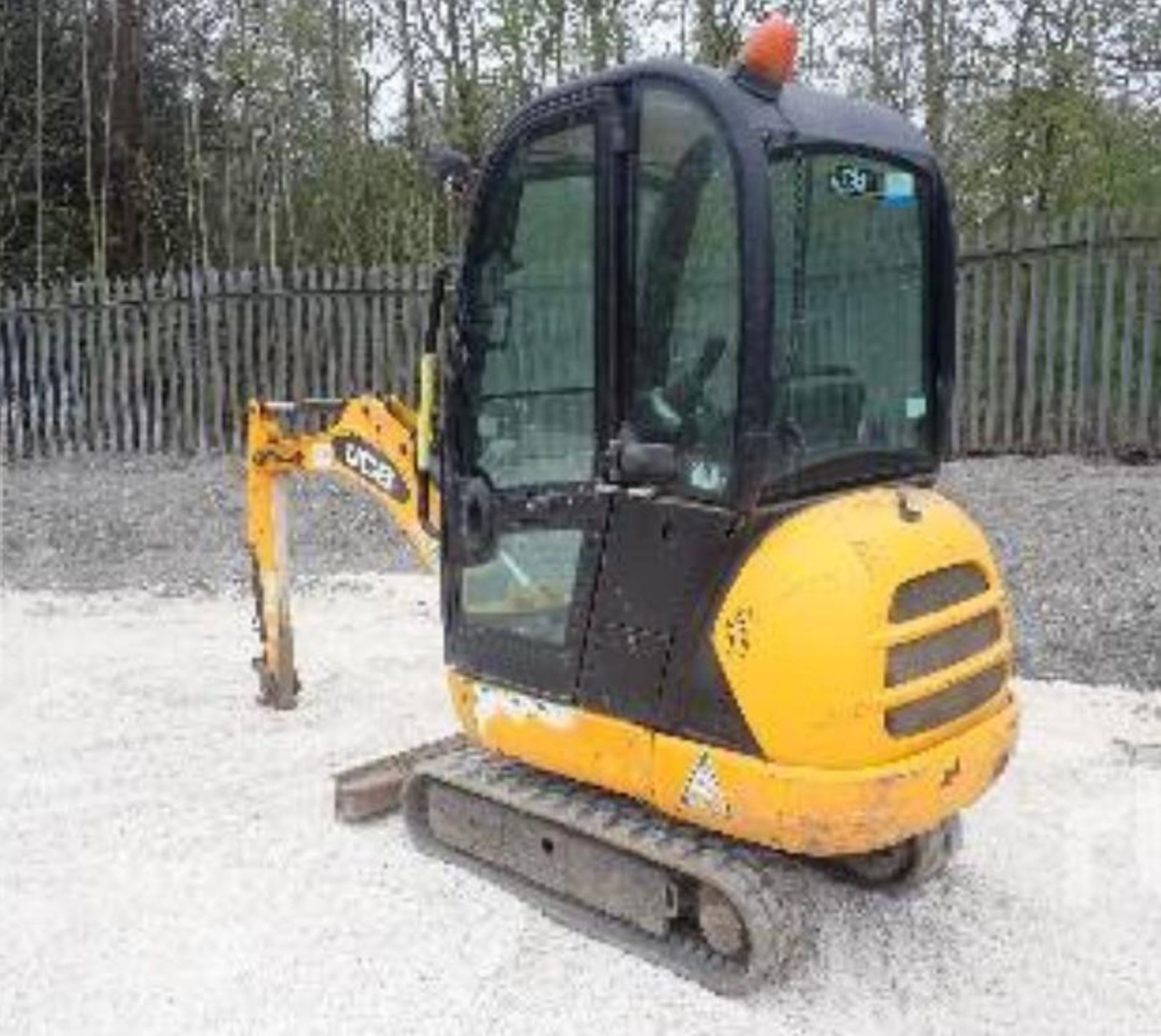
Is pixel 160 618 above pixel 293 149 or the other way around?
the other way around

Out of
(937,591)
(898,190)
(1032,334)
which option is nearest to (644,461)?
(937,591)

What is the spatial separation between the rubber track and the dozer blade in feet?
1.04

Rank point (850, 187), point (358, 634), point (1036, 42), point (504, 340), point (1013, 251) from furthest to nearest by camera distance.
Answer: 1. point (1036, 42)
2. point (1013, 251)
3. point (358, 634)
4. point (504, 340)
5. point (850, 187)

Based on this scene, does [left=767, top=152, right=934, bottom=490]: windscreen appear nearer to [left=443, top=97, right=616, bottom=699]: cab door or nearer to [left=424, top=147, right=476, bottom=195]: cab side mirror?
[left=443, top=97, right=616, bottom=699]: cab door

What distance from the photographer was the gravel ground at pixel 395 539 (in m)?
7.15

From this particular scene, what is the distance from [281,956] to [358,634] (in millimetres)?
3553

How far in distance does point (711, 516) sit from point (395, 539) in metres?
6.68

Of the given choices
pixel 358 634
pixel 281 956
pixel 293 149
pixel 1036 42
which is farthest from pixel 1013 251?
pixel 293 149

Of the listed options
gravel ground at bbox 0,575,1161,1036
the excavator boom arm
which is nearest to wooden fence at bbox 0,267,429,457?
the excavator boom arm

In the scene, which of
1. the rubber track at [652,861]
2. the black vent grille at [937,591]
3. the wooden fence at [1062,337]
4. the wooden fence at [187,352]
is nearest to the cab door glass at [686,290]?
the black vent grille at [937,591]

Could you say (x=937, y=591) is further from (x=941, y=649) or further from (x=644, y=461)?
(x=644, y=461)

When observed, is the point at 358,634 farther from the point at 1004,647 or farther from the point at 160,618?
the point at 1004,647

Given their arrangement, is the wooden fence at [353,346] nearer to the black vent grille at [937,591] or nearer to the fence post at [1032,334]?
the fence post at [1032,334]

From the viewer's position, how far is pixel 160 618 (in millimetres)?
8102
